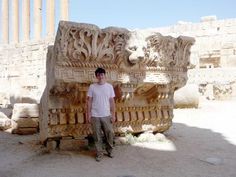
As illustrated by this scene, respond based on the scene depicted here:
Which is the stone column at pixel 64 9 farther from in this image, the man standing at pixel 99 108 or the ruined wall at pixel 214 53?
the man standing at pixel 99 108

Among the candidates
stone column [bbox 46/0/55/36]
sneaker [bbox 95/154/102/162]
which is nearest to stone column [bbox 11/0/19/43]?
stone column [bbox 46/0/55/36]

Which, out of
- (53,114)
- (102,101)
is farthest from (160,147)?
(53,114)

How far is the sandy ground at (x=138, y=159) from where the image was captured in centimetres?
492

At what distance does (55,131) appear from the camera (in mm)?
6012

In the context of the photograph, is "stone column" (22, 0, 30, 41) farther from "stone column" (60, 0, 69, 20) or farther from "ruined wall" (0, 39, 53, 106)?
"ruined wall" (0, 39, 53, 106)

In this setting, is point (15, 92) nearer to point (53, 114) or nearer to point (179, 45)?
point (53, 114)

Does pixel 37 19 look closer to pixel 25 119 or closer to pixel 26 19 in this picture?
pixel 26 19

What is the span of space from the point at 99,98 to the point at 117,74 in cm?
72

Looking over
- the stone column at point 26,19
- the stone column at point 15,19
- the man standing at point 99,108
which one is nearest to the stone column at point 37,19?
the stone column at point 26,19

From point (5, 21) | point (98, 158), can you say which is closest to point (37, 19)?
point (5, 21)

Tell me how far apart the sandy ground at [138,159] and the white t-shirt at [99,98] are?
741 mm

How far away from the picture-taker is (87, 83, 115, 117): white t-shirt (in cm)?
547

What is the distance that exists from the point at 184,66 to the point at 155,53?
815 mm

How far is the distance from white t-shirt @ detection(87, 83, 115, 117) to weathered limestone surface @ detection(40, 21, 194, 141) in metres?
0.29
